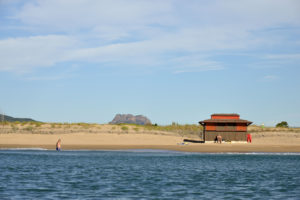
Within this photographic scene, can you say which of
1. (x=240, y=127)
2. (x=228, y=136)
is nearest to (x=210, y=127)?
(x=228, y=136)

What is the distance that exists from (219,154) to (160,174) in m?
23.1

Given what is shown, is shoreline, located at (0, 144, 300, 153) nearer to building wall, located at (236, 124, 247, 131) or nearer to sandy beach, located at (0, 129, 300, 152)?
sandy beach, located at (0, 129, 300, 152)

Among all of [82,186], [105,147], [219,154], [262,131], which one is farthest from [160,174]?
[262,131]

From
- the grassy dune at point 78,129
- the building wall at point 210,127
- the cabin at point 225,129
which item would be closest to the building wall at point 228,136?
the cabin at point 225,129

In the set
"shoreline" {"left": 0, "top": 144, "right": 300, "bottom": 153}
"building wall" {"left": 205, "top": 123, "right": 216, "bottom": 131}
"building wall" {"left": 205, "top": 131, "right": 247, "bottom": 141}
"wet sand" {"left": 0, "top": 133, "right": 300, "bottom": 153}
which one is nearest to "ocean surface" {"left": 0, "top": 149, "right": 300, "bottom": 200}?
"shoreline" {"left": 0, "top": 144, "right": 300, "bottom": 153}

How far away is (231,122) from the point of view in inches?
2680

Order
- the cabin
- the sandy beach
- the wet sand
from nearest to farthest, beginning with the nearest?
the wet sand → the sandy beach → the cabin

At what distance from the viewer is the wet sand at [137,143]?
202 feet

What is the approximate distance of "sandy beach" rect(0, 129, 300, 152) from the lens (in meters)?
62.0

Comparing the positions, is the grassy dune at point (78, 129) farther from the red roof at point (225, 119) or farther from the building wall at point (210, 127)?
the building wall at point (210, 127)

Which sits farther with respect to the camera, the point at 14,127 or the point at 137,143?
the point at 14,127

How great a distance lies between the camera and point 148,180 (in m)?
29.9

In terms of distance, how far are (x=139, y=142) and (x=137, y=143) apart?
60 cm

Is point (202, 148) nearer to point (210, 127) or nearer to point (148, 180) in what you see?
point (210, 127)
